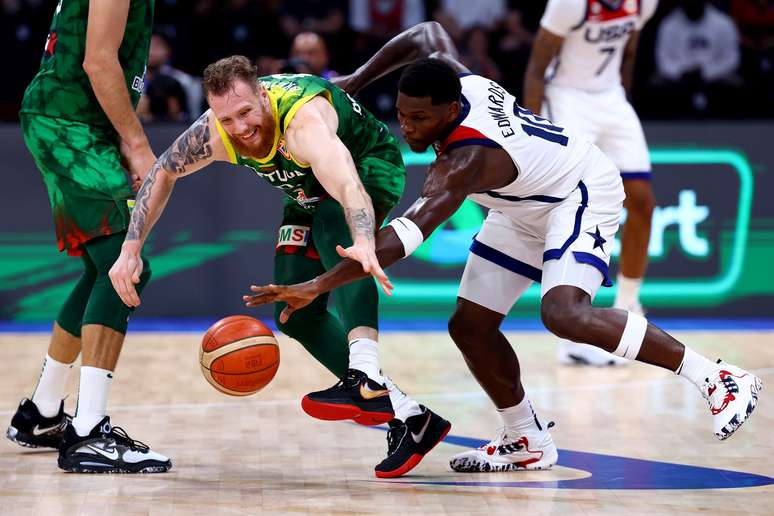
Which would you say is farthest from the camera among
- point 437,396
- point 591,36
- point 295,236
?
point 591,36

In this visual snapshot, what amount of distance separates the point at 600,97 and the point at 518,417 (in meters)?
3.46

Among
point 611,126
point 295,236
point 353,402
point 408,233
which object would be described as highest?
point 408,233

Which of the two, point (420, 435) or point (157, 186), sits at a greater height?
point (157, 186)

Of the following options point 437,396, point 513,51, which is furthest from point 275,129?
point 513,51

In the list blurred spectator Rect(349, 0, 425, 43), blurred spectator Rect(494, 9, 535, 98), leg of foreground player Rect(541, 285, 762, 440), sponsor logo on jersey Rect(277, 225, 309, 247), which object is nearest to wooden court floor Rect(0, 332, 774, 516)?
leg of foreground player Rect(541, 285, 762, 440)

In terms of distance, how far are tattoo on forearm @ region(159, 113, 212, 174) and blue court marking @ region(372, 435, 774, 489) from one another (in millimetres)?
1564

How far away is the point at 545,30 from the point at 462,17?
173 inches

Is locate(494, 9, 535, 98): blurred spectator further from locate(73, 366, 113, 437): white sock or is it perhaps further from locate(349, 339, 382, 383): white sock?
locate(73, 366, 113, 437): white sock

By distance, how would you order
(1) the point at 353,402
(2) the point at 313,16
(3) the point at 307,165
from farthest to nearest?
(2) the point at 313,16 < (3) the point at 307,165 < (1) the point at 353,402

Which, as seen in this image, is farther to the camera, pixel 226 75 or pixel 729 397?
pixel 729 397

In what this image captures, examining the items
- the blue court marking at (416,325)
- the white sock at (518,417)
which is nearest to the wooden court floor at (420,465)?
the white sock at (518,417)

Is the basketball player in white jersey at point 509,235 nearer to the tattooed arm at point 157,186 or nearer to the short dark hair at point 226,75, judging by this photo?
the short dark hair at point 226,75

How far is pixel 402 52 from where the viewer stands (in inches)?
233

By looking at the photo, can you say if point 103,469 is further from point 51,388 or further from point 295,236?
point 295,236
